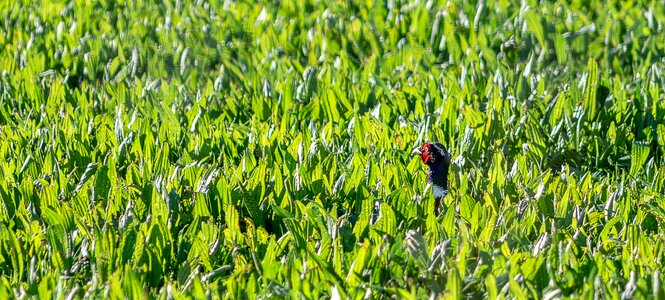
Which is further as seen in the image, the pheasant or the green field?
the pheasant

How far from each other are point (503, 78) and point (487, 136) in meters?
0.88

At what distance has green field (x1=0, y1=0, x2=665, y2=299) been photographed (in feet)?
9.46

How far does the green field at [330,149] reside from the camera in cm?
288

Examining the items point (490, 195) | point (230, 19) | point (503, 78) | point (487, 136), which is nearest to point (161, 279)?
point (490, 195)

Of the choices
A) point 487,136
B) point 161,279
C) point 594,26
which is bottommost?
point 594,26

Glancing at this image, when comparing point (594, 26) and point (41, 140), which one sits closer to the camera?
point (41, 140)

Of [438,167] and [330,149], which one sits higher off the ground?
[438,167]

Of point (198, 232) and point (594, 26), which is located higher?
point (198, 232)

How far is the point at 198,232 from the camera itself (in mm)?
3236

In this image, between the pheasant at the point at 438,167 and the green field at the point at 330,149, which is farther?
the pheasant at the point at 438,167

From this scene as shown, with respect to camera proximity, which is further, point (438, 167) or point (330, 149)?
point (330, 149)

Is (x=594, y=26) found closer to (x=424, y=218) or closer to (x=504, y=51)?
(x=504, y=51)

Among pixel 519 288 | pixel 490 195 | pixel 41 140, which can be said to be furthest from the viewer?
pixel 41 140

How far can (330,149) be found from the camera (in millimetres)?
4184
